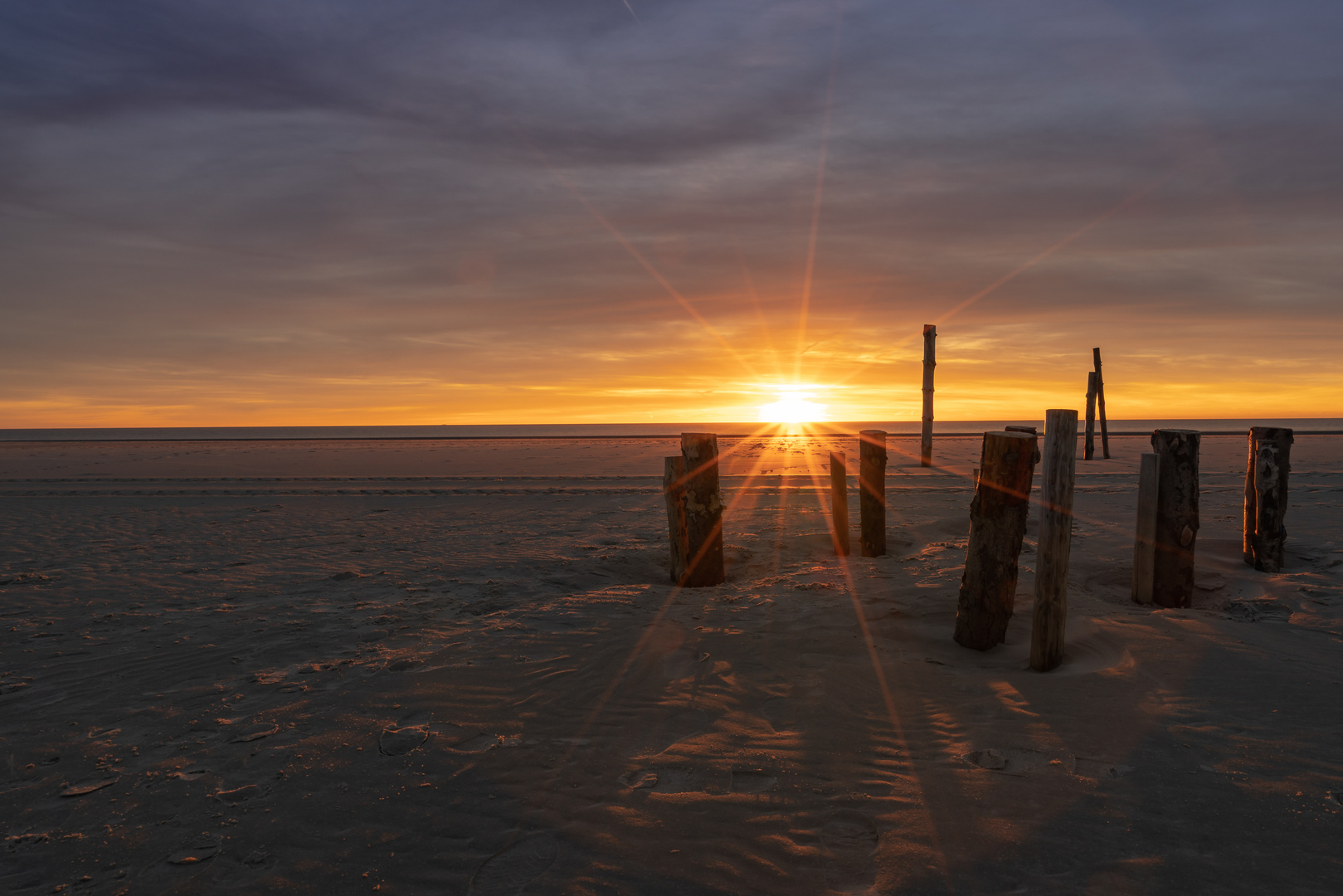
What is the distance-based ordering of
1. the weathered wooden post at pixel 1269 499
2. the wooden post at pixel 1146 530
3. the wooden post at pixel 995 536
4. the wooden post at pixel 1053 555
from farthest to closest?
the weathered wooden post at pixel 1269 499, the wooden post at pixel 1146 530, the wooden post at pixel 995 536, the wooden post at pixel 1053 555

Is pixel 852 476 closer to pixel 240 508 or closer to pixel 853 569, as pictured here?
pixel 853 569

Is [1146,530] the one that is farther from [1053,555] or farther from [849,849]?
[849,849]

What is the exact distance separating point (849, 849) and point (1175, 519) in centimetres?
499

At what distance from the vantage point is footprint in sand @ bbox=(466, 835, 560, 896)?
2.60 metres

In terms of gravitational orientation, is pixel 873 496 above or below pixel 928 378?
below

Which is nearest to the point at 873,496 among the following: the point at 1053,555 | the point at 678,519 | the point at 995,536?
the point at 678,519

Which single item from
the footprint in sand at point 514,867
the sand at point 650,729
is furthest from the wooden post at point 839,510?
the footprint in sand at point 514,867

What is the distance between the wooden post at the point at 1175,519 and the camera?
5957 millimetres

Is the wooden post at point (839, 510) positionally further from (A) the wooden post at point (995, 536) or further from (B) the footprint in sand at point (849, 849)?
(B) the footprint in sand at point (849, 849)

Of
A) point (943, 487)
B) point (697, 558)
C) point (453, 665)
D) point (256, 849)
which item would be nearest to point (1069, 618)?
point (697, 558)

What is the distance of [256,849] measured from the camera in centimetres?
284

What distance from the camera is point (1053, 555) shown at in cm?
463

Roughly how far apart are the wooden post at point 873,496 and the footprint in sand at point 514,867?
5887mm

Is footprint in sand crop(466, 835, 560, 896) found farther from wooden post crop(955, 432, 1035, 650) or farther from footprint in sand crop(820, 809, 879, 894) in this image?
wooden post crop(955, 432, 1035, 650)
